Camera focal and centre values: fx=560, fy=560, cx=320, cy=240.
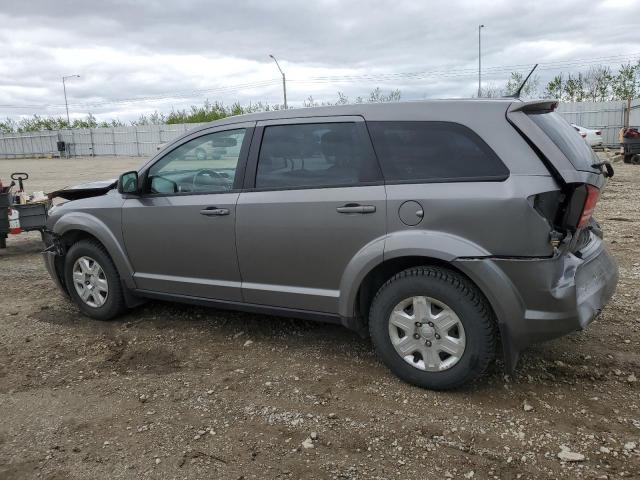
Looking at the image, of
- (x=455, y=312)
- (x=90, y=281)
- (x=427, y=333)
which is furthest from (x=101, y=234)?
(x=455, y=312)

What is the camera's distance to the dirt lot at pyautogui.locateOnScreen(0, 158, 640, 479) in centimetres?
283

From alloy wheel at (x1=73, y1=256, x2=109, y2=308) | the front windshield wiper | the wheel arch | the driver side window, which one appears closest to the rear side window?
the front windshield wiper

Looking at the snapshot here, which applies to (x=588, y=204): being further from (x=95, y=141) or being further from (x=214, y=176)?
(x=95, y=141)

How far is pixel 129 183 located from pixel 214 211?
0.95m

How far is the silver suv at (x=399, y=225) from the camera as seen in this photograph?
312cm

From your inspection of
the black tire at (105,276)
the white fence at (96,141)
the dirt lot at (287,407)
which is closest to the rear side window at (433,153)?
the dirt lot at (287,407)

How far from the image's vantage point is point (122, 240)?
472 cm

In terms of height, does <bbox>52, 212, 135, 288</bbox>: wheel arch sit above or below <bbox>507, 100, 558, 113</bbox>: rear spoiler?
below

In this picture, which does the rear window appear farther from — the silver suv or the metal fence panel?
the metal fence panel

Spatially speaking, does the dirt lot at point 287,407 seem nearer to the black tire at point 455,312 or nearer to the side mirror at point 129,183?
the black tire at point 455,312

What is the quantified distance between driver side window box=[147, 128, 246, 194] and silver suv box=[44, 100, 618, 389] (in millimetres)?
13

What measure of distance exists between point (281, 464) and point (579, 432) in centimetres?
159

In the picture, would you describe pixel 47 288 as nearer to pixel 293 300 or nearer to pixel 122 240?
pixel 122 240

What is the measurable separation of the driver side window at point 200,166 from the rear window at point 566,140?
2.08 metres
